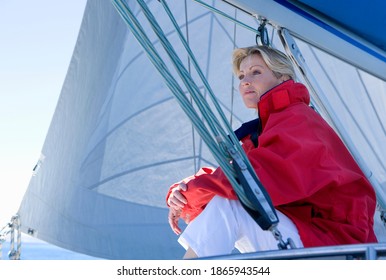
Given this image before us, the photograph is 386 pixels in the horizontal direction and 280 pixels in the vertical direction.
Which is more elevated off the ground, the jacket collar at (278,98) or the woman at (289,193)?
the jacket collar at (278,98)

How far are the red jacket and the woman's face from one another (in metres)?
0.14

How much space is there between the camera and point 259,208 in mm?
1109

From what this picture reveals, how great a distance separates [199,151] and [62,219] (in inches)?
32.8

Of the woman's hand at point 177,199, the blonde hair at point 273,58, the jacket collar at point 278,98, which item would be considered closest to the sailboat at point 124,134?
the blonde hair at point 273,58

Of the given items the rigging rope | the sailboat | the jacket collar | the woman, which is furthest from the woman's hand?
the sailboat

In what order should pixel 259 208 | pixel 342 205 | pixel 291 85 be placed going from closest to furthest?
pixel 259 208 → pixel 342 205 → pixel 291 85

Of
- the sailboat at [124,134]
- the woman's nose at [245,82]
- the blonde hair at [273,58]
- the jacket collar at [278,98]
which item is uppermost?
the sailboat at [124,134]

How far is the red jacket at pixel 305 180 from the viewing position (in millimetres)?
1213

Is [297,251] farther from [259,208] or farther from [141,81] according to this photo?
[141,81]

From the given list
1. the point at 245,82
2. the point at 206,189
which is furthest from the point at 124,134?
the point at 206,189

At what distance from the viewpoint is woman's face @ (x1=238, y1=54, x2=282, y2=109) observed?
1540mm

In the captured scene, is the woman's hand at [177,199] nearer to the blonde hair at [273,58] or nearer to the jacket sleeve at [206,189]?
the jacket sleeve at [206,189]

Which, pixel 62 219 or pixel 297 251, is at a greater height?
pixel 62 219
